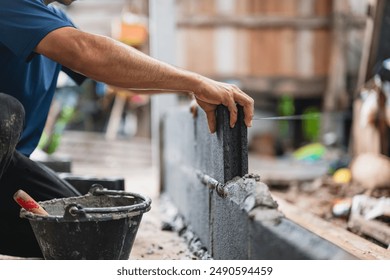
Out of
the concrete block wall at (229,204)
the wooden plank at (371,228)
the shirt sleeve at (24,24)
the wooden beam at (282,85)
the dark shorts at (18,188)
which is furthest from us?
the wooden beam at (282,85)

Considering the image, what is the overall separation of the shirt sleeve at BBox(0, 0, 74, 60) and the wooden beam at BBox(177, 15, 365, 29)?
617 centimetres

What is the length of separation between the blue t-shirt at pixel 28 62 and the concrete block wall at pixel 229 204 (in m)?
0.80

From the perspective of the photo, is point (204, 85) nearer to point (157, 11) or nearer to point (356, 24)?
point (157, 11)

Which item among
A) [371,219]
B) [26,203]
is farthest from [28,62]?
[371,219]

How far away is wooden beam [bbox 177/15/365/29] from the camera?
326 inches

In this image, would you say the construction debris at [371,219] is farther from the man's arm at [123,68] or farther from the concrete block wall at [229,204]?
the man's arm at [123,68]

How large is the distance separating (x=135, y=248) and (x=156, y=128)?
2465mm

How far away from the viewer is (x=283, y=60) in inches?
333

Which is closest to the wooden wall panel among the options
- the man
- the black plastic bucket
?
the man

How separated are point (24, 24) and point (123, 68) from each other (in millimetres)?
413

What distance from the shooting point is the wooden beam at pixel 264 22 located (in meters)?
8.28

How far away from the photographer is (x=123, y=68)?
2.21 metres

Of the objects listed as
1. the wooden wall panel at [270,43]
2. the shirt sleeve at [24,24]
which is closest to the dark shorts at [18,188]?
the shirt sleeve at [24,24]

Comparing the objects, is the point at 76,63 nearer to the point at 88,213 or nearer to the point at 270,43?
the point at 88,213
